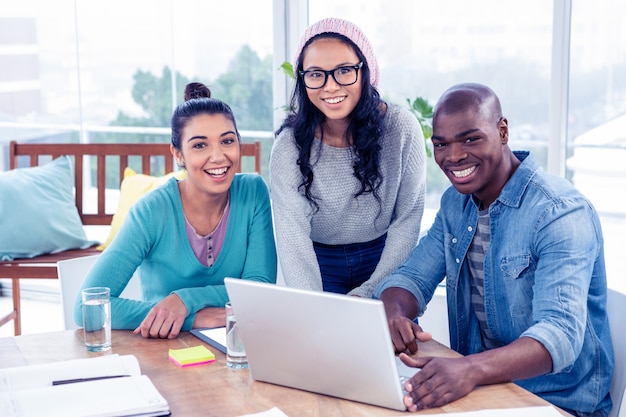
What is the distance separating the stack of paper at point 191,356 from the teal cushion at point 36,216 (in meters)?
2.06

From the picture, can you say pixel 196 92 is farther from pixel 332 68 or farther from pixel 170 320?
pixel 170 320

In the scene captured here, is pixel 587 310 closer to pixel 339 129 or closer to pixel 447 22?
pixel 339 129

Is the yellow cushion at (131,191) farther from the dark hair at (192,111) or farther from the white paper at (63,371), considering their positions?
the white paper at (63,371)

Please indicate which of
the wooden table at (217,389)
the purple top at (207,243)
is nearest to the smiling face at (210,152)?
the purple top at (207,243)

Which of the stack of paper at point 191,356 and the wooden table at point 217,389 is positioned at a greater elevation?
the stack of paper at point 191,356

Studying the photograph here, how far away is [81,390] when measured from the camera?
1.33 m

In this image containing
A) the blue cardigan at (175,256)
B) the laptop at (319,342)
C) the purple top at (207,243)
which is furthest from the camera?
the purple top at (207,243)


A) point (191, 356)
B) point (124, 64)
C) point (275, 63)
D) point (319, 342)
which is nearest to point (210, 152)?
point (191, 356)

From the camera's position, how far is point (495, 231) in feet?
5.66

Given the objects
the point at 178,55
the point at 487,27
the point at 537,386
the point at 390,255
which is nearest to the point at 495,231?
the point at 537,386

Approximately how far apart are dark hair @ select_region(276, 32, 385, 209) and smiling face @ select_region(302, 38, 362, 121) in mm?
42

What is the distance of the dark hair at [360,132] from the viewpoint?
2145 millimetres

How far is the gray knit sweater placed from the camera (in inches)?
84.1

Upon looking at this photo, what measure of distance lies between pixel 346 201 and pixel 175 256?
51cm
